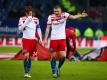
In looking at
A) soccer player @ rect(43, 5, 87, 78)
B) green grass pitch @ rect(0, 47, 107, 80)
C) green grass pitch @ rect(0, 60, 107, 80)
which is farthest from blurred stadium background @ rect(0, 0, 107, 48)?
soccer player @ rect(43, 5, 87, 78)

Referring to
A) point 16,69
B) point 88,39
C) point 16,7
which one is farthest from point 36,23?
point 16,7

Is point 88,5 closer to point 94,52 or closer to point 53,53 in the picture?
point 94,52

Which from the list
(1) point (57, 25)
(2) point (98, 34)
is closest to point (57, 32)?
(1) point (57, 25)

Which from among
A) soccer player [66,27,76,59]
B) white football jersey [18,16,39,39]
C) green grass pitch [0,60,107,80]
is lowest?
green grass pitch [0,60,107,80]

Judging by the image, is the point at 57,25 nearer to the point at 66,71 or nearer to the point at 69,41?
the point at 66,71

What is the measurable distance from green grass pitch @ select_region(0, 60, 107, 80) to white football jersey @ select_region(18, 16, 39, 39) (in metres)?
1.27

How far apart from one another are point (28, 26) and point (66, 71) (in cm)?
304

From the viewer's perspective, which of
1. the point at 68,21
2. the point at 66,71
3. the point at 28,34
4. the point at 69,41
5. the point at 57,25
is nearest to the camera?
the point at 28,34

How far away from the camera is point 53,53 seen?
49.9 feet

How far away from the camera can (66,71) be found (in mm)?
17500

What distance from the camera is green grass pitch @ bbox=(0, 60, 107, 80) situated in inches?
603

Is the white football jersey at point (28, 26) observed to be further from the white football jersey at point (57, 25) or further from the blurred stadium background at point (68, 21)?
the blurred stadium background at point (68, 21)

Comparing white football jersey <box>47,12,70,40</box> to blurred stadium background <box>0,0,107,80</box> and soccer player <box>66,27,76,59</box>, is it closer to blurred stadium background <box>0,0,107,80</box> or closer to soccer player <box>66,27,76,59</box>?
blurred stadium background <box>0,0,107,80</box>

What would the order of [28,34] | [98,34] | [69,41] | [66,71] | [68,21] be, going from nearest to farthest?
1. [28,34]
2. [66,71]
3. [69,41]
4. [98,34]
5. [68,21]
